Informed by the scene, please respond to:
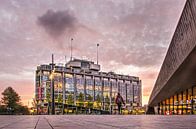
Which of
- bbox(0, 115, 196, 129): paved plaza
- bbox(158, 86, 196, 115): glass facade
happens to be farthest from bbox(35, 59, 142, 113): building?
bbox(0, 115, 196, 129): paved plaza

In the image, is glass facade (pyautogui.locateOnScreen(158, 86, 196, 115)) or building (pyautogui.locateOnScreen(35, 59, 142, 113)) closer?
glass facade (pyautogui.locateOnScreen(158, 86, 196, 115))

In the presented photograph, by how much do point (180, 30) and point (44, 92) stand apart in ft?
407

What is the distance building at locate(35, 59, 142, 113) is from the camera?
140 m

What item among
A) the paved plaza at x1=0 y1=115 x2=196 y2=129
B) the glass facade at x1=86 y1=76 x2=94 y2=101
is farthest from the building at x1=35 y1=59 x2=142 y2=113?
the paved plaza at x1=0 y1=115 x2=196 y2=129

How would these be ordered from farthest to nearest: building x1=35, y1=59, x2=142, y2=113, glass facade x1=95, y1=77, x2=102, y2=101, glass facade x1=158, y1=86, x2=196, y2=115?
glass facade x1=95, y1=77, x2=102, y2=101 → building x1=35, y1=59, x2=142, y2=113 → glass facade x1=158, y1=86, x2=196, y2=115

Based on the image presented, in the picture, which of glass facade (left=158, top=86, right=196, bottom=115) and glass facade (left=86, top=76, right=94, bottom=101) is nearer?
glass facade (left=158, top=86, right=196, bottom=115)

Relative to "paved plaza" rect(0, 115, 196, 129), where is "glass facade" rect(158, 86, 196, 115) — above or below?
below

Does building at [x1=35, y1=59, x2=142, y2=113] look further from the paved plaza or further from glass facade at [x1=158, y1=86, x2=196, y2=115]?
the paved plaza

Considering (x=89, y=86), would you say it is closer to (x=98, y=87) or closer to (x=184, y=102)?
(x=98, y=87)

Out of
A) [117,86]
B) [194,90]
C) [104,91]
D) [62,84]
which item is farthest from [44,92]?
[194,90]

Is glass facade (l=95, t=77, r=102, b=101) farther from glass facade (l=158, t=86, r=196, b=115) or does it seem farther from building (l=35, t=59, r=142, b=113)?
glass facade (l=158, t=86, r=196, b=115)

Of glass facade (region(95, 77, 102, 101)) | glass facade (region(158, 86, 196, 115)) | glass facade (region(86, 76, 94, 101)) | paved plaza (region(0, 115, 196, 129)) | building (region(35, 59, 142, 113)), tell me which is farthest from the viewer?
glass facade (region(95, 77, 102, 101))

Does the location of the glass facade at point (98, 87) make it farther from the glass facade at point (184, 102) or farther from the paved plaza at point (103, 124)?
the paved plaza at point (103, 124)

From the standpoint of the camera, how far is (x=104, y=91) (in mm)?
167375
